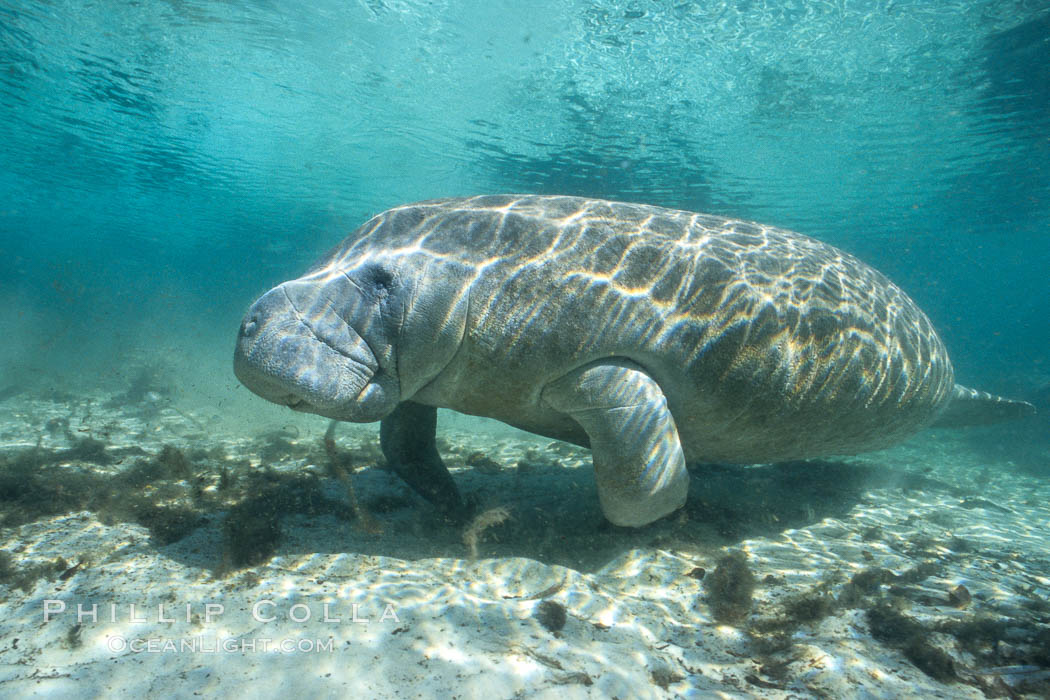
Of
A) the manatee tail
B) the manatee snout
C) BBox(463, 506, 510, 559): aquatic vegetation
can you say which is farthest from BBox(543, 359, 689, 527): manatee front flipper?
the manatee tail

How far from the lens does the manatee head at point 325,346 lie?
257cm

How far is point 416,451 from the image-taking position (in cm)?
421

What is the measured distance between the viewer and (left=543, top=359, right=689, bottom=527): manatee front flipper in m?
3.04

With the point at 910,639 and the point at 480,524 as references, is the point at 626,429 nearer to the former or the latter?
the point at 480,524

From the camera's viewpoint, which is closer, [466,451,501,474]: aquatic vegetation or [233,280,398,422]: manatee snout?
[233,280,398,422]: manatee snout

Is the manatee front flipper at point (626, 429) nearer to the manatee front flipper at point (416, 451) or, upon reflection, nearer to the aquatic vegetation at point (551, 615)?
the aquatic vegetation at point (551, 615)

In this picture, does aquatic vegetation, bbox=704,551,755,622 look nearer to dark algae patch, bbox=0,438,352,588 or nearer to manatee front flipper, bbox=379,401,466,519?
manatee front flipper, bbox=379,401,466,519

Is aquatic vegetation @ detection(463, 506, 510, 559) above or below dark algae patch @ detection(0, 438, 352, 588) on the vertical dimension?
above

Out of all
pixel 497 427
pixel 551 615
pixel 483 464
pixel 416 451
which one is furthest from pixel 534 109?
pixel 551 615

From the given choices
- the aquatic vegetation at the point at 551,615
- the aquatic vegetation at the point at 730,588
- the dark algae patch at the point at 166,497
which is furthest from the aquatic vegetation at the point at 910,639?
the dark algae patch at the point at 166,497

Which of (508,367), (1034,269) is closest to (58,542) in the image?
(508,367)

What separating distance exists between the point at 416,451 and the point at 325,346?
5.74 feet

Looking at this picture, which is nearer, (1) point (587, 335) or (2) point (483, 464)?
(1) point (587, 335)

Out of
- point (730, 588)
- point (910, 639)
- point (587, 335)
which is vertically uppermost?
point (587, 335)
